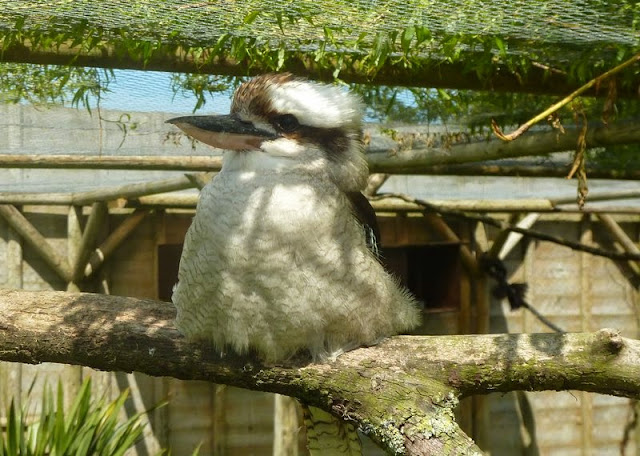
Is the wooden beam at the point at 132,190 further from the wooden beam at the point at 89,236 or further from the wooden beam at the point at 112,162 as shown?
the wooden beam at the point at 112,162

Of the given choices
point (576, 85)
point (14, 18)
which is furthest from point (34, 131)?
point (576, 85)

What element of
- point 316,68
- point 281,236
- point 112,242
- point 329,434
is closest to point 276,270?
point 281,236

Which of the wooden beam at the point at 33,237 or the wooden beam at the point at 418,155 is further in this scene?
the wooden beam at the point at 33,237

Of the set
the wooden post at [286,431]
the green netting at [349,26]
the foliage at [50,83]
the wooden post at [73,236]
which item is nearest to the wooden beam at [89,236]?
the wooden post at [73,236]

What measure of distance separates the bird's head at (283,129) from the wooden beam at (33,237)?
3.00 meters

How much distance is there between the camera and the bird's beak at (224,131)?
1.77 meters

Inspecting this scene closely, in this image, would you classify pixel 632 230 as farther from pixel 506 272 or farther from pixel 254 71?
pixel 254 71

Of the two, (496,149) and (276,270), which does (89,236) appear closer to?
(496,149)

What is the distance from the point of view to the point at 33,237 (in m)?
4.52

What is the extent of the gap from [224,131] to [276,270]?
0.33 m

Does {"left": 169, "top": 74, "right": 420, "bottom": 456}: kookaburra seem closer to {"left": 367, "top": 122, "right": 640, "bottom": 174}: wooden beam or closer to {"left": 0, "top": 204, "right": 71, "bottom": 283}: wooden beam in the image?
{"left": 367, "top": 122, "right": 640, "bottom": 174}: wooden beam

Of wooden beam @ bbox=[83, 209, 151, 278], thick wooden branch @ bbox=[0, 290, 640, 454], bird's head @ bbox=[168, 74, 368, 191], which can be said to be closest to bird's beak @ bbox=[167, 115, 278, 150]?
bird's head @ bbox=[168, 74, 368, 191]

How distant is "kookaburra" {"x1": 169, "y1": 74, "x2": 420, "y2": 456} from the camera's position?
67.9 inches

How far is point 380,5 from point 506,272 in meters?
3.33
